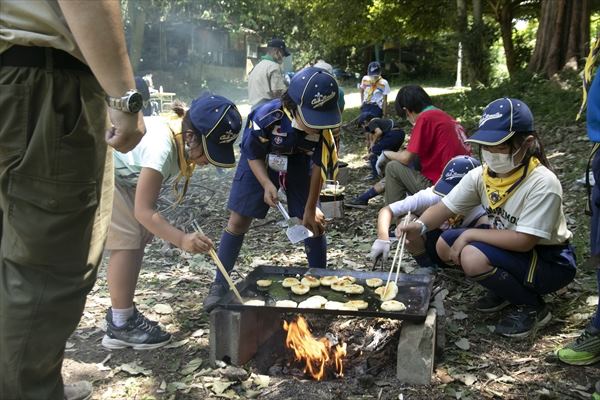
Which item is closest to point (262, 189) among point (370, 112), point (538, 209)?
point (538, 209)

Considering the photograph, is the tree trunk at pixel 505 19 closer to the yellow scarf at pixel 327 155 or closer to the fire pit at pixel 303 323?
the yellow scarf at pixel 327 155

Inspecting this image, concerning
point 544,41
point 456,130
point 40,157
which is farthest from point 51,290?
point 544,41

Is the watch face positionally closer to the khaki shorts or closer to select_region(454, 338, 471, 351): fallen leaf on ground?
the khaki shorts

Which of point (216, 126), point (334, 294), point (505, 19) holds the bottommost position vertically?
point (334, 294)

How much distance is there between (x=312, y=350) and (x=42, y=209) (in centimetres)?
191

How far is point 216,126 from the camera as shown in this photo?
3035 mm

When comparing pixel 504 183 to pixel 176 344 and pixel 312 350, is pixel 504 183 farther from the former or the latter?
pixel 176 344

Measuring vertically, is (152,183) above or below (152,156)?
below

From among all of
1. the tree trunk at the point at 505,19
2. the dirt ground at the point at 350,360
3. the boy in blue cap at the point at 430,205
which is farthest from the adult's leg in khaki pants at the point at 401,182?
the tree trunk at the point at 505,19

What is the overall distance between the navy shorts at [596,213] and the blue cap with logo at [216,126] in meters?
1.94

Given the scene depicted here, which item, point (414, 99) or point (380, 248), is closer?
point (380, 248)

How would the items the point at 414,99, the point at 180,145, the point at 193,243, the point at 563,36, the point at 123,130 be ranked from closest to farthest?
the point at 123,130
the point at 193,243
the point at 180,145
the point at 414,99
the point at 563,36

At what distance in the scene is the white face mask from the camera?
129 inches

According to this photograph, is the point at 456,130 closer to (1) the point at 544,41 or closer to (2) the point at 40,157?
(2) the point at 40,157
